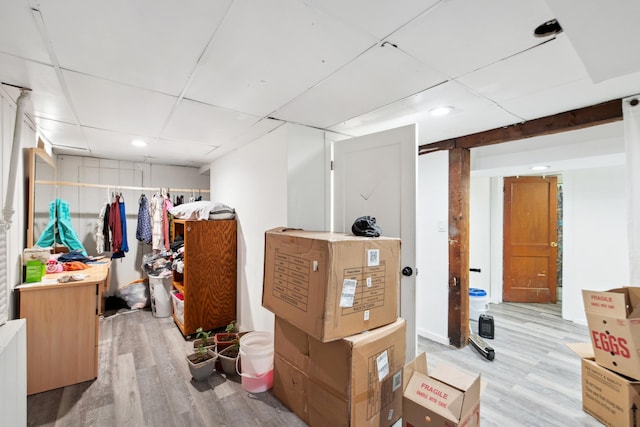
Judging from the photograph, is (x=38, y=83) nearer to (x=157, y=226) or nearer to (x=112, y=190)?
(x=157, y=226)

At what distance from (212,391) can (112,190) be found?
11.7ft

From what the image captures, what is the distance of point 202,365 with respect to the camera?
2.28 m

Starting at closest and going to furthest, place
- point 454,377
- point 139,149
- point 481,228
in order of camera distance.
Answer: point 454,377 < point 139,149 < point 481,228

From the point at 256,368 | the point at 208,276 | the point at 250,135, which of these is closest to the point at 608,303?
the point at 256,368

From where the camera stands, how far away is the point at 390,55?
56.9 inches

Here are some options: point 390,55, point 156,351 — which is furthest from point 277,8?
point 156,351

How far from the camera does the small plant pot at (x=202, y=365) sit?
227cm

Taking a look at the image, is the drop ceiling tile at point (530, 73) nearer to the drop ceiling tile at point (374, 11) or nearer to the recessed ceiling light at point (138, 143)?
the drop ceiling tile at point (374, 11)

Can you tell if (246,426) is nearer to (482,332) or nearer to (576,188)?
(482,332)

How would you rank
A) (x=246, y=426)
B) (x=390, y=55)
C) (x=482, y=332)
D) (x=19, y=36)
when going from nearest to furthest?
(x=19, y=36)
(x=390, y=55)
(x=246, y=426)
(x=482, y=332)

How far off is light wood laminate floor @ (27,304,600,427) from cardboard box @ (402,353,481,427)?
59cm

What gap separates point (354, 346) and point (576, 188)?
4.29 meters

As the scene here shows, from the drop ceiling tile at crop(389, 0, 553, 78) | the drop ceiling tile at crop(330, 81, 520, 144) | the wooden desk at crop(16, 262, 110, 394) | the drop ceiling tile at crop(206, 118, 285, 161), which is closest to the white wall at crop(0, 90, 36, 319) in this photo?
the wooden desk at crop(16, 262, 110, 394)

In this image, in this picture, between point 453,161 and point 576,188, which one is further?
point 576,188
